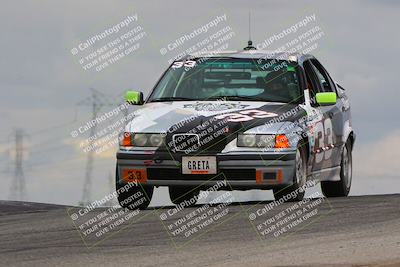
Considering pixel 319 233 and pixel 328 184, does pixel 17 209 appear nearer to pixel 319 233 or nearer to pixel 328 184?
pixel 328 184

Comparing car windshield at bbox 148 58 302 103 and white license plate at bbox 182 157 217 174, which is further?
car windshield at bbox 148 58 302 103

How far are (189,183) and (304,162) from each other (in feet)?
4.98

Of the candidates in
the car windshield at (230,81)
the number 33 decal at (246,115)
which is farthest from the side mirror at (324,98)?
the number 33 decal at (246,115)

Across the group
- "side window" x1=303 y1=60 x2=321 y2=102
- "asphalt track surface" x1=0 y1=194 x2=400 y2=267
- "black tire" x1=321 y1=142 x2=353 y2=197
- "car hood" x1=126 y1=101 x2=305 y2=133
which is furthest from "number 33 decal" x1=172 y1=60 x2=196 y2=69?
"black tire" x1=321 y1=142 x2=353 y2=197

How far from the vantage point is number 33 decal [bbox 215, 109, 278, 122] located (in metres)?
13.7

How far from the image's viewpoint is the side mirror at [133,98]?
1482 centimetres

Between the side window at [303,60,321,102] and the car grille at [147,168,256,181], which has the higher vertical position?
the side window at [303,60,321,102]

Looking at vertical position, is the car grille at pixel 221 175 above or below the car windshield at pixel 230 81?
below

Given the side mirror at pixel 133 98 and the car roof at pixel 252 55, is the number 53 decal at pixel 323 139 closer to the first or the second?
the car roof at pixel 252 55

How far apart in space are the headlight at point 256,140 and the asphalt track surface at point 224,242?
27.4 inches

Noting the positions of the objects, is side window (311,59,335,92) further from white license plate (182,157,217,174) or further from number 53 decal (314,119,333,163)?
white license plate (182,157,217,174)

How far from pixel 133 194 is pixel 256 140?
5.23ft

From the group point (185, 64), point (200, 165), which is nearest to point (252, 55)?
point (185, 64)

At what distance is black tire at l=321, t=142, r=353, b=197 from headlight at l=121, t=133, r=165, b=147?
3.54m
